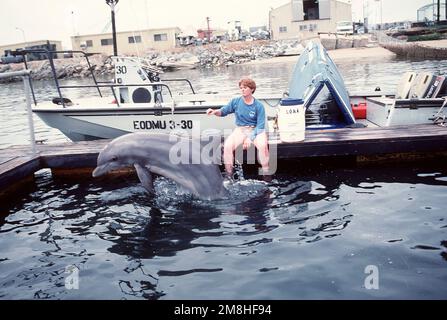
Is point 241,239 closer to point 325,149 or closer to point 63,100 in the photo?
point 325,149

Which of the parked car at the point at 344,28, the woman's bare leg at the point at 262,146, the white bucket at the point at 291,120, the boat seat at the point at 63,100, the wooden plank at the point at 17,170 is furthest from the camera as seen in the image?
the parked car at the point at 344,28

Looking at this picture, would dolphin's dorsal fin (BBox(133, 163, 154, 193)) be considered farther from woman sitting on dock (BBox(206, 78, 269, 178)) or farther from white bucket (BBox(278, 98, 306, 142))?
white bucket (BBox(278, 98, 306, 142))

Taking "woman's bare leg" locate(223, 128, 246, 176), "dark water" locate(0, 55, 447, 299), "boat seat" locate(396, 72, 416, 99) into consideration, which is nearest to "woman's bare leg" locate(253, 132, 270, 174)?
"woman's bare leg" locate(223, 128, 246, 176)

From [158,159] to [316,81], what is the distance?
200 inches

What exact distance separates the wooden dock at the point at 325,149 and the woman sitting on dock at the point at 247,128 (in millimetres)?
651

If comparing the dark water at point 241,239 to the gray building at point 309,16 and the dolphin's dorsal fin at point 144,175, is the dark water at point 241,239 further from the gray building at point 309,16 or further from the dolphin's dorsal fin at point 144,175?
the gray building at point 309,16

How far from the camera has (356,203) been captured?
6508mm

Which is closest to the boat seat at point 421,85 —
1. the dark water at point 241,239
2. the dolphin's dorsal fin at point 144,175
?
the dark water at point 241,239

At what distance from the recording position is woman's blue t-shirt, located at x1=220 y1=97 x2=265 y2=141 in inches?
297

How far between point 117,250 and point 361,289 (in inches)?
121

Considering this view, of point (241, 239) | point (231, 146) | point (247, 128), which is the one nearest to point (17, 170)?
point (231, 146)

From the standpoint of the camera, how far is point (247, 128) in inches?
305

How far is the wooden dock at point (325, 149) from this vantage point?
318 inches
